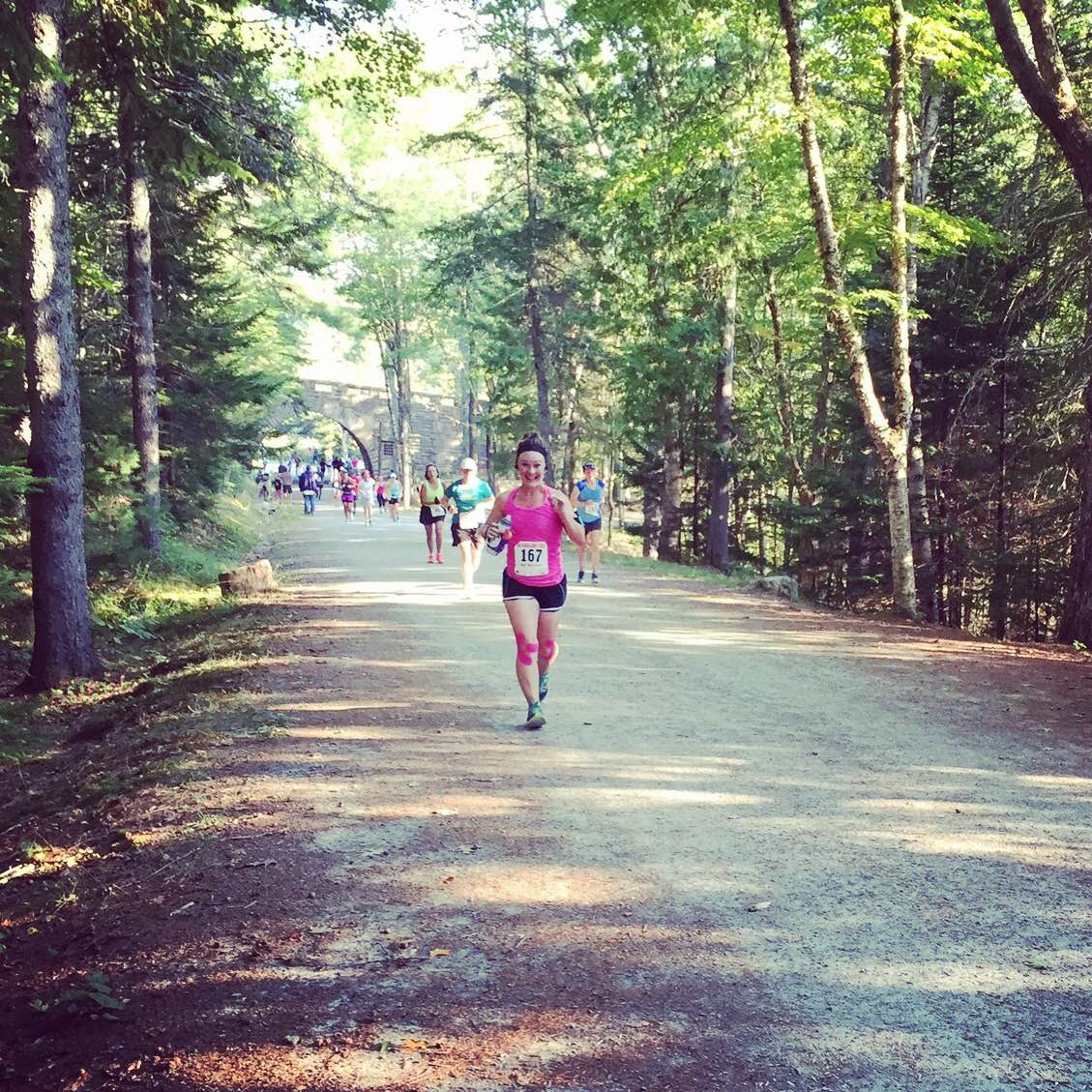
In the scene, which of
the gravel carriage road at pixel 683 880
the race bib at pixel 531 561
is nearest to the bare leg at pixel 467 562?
the gravel carriage road at pixel 683 880

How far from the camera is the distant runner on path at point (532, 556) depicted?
24.4ft

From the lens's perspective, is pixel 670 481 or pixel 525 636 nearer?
pixel 525 636

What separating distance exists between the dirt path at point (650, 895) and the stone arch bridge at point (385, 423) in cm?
5673

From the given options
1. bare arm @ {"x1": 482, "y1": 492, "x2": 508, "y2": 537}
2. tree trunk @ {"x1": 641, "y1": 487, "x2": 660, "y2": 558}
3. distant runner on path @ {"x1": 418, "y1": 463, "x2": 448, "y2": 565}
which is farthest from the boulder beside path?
tree trunk @ {"x1": 641, "y1": 487, "x2": 660, "y2": 558}

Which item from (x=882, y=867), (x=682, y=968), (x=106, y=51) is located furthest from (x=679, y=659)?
(x=106, y=51)

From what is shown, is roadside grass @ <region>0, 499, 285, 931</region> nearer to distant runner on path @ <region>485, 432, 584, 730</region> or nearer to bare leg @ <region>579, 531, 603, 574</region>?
distant runner on path @ <region>485, 432, 584, 730</region>

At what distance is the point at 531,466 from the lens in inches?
293

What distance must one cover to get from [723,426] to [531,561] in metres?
16.8

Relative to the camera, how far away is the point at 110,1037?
3.61 meters

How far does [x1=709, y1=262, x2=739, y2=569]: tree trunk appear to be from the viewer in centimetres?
2305

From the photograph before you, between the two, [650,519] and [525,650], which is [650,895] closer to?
[525,650]

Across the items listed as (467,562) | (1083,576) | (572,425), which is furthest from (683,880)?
(572,425)

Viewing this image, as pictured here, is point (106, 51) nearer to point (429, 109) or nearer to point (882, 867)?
point (882, 867)

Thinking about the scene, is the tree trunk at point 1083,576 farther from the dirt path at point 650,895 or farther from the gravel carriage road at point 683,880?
the dirt path at point 650,895
